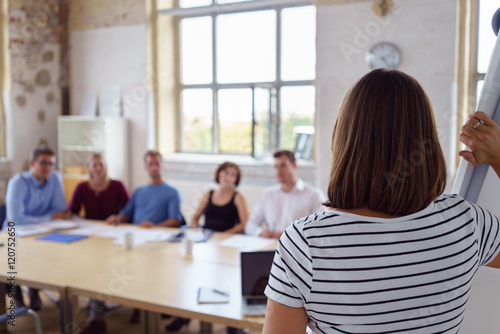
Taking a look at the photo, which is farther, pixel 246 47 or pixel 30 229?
pixel 246 47

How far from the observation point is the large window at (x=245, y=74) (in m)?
5.88

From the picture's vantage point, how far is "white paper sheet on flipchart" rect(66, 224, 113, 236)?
392cm

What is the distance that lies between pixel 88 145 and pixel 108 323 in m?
3.35

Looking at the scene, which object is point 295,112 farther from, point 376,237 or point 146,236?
point 376,237

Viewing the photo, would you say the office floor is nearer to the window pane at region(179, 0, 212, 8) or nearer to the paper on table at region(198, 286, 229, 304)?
the paper on table at region(198, 286, 229, 304)

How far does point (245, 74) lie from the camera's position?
6.26 metres

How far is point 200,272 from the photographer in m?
2.87

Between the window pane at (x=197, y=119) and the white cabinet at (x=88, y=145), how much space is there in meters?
0.85

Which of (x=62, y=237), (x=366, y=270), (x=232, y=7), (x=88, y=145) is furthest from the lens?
(x=88, y=145)

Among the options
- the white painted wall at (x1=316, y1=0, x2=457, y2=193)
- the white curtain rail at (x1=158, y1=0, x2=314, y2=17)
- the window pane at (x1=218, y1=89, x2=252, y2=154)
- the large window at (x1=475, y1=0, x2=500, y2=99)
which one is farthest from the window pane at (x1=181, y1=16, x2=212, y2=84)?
the large window at (x1=475, y1=0, x2=500, y2=99)

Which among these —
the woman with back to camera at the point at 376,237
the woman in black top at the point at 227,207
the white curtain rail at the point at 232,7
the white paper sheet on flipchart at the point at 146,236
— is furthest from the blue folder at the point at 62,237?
the white curtain rail at the point at 232,7

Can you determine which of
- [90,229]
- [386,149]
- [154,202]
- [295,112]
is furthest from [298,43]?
[386,149]

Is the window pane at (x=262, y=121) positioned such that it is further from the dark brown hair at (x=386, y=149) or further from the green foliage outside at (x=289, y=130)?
the dark brown hair at (x=386, y=149)

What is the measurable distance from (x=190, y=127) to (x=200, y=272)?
13.4ft
